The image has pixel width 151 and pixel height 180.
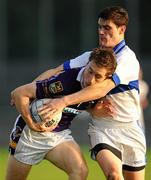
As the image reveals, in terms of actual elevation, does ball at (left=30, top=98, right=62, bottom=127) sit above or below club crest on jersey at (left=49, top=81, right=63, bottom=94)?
below

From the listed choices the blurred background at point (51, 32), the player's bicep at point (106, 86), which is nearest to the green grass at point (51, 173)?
the player's bicep at point (106, 86)

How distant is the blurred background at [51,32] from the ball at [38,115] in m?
16.9

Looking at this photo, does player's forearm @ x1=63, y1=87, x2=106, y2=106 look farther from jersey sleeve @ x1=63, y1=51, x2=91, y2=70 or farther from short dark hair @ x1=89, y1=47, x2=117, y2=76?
jersey sleeve @ x1=63, y1=51, x2=91, y2=70

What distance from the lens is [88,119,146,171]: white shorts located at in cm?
932

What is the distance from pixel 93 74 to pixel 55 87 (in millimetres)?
399

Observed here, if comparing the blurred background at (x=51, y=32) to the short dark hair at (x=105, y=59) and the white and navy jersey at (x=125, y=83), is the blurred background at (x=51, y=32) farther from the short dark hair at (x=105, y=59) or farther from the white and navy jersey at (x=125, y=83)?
the short dark hair at (x=105, y=59)

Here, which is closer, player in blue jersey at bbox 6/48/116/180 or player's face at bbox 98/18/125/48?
player in blue jersey at bbox 6/48/116/180

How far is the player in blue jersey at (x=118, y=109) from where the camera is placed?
888cm

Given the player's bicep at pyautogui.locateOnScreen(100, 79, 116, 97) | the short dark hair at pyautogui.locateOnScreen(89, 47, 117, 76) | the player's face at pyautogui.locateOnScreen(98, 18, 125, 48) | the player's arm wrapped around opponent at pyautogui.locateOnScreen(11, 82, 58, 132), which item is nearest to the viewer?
the short dark hair at pyautogui.locateOnScreen(89, 47, 117, 76)

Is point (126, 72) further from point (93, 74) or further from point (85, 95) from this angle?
point (85, 95)

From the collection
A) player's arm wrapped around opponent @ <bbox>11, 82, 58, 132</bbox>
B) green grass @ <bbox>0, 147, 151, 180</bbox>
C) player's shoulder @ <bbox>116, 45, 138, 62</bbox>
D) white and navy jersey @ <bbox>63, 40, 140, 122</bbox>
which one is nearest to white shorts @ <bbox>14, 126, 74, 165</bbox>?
player's arm wrapped around opponent @ <bbox>11, 82, 58, 132</bbox>

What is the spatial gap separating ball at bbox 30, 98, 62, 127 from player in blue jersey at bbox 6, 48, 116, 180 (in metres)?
0.05

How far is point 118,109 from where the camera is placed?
30.5 feet

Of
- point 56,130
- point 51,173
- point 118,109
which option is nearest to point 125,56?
point 118,109
